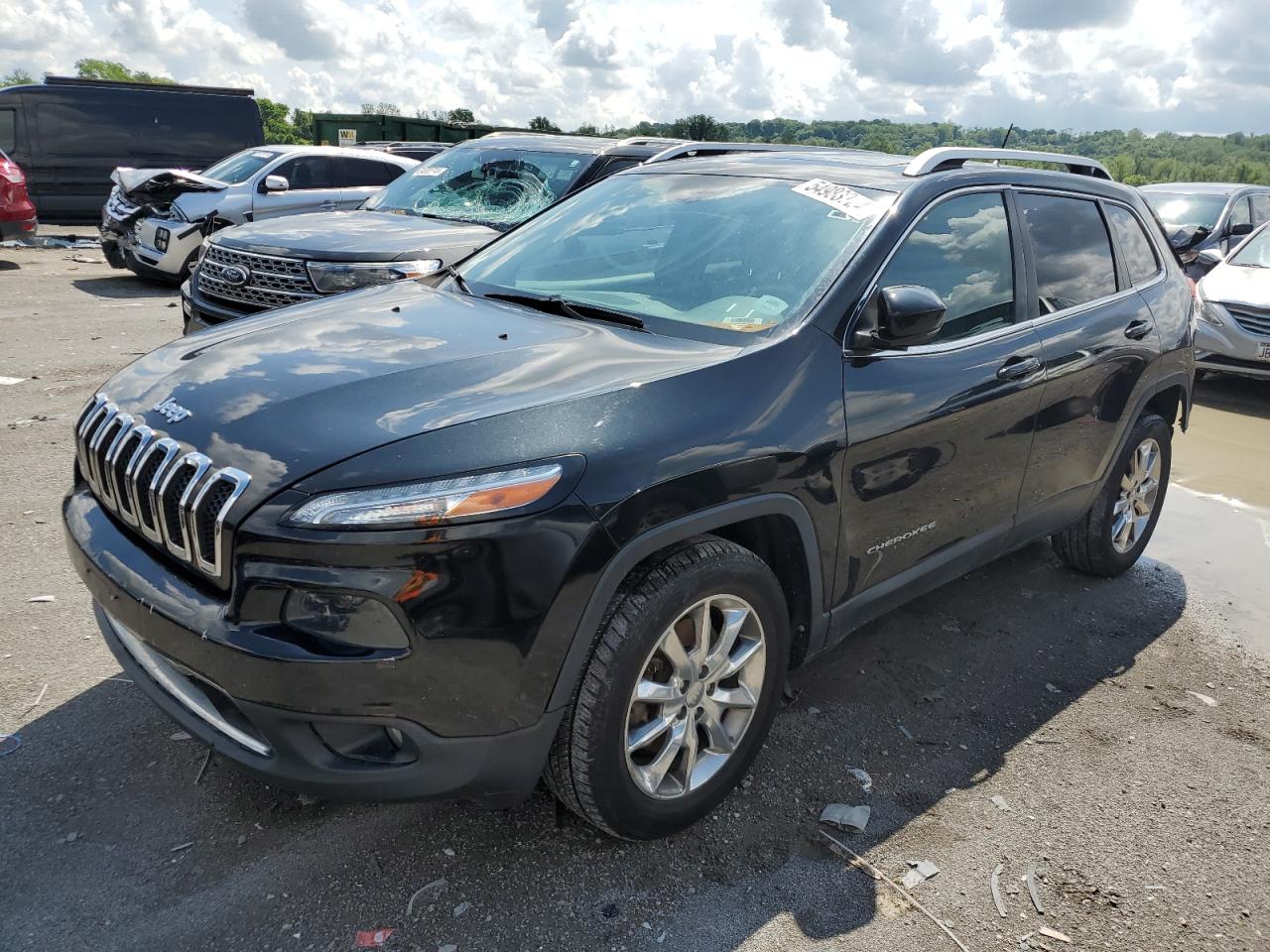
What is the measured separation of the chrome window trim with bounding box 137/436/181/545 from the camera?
2.38 meters

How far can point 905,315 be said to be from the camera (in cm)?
288

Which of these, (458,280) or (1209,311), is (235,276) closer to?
(458,280)

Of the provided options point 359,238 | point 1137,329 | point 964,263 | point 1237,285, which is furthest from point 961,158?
point 1237,285

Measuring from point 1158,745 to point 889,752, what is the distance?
987 millimetres

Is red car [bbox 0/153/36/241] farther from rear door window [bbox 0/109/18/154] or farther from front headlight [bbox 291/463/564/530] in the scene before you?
front headlight [bbox 291/463/564/530]

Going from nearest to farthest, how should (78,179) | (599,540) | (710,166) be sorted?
(599,540), (710,166), (78,179)

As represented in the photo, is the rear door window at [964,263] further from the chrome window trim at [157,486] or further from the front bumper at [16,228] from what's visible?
the front bumper at [16,228]

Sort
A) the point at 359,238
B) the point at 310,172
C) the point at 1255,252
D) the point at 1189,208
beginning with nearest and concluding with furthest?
the point at 359,238 < the point at 1255,252 < the point at 310,172 < the point at 1189,208

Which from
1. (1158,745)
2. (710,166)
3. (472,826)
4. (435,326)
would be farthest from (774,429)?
(1158,745)

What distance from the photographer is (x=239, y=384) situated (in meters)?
2.60

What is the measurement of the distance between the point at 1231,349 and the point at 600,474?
8.37m

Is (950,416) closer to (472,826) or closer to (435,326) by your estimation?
(435,326)

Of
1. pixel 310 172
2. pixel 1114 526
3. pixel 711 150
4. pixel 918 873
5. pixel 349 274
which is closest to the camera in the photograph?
pixel 918 873

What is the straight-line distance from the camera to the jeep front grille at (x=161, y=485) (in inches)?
88.4
